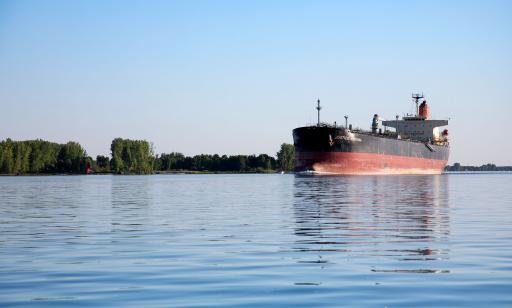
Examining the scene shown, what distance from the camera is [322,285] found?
462 inches

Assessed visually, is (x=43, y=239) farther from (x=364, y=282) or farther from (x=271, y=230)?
(x=364, y=282)

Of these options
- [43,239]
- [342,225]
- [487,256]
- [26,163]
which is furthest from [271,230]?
[26,163]

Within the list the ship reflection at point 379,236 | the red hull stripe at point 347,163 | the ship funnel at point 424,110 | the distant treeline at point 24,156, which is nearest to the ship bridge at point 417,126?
the ship funnel at point 424,110

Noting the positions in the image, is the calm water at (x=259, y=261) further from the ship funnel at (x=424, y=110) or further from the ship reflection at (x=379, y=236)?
the ship funnel at (x=424, y=110)

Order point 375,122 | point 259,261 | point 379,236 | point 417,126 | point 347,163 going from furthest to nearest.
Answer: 1. point 417,126
2. point 375,122
3. point 347,163
4. point 379,236
5. point 259,261

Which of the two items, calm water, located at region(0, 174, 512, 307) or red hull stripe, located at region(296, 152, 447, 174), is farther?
red hull stripe, located at region(296, 152, 447, 174)

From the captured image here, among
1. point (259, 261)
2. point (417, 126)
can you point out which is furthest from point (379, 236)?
point (417, 126)

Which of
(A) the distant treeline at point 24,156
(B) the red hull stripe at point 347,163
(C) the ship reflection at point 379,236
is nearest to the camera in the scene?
(C) the ship reflection at point 379,236

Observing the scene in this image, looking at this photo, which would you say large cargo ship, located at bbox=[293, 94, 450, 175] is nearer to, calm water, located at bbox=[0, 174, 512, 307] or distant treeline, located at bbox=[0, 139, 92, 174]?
calm water, located at bbox=[0, 174, 512, 307]

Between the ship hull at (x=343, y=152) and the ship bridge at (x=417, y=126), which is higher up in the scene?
the ship bridge at (x=417, y=126)

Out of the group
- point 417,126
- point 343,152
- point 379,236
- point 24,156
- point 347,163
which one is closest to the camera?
point 379,236

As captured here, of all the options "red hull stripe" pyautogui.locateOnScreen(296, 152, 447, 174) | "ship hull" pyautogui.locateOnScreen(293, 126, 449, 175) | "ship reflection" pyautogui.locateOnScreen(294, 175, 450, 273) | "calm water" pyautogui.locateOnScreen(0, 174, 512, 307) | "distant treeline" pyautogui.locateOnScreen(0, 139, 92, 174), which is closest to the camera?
"calm water" pyautogui.locateOnScreen(0, 174, 512, 307)

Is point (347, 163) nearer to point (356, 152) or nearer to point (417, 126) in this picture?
point (356, 152)

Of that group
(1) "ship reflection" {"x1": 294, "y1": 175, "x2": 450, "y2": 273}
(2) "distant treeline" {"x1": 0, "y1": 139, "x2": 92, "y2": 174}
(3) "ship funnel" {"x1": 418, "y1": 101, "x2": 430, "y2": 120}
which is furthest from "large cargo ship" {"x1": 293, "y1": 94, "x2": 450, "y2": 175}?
(2) "distant treeline" {"x1": 0, "y1": 139, "x2": 92, "y2": 174}
